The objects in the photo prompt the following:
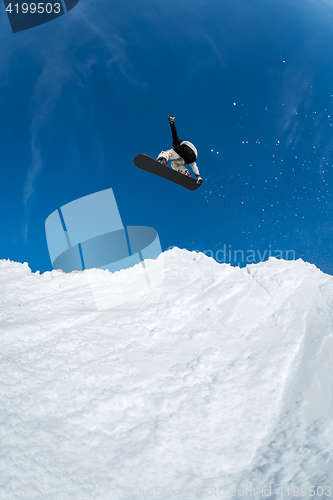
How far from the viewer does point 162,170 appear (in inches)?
303

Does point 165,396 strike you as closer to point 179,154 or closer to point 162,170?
point 162,170

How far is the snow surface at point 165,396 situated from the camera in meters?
5.34

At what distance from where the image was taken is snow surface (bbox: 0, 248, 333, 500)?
5.34 metres

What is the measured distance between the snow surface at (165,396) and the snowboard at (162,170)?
5855mm

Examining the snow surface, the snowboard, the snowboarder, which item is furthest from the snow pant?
the snow surface

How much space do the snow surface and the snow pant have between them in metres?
6.21

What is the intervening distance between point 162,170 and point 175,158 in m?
0.65

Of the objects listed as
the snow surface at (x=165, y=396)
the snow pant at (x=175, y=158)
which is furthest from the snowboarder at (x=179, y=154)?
the snow surface at (x=165, y=396)

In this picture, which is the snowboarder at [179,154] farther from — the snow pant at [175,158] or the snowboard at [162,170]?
the snowboard at [162,170]

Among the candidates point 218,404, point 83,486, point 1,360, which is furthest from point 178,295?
point 83,486

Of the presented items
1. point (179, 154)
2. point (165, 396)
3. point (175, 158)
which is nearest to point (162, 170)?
point (175, 158)

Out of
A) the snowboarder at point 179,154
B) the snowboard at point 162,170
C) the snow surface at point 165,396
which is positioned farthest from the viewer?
the snowboard at point 162,170

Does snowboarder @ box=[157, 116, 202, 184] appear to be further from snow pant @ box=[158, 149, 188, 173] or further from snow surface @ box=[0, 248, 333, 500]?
snow surface @ box=[0, 248, 333, 500]

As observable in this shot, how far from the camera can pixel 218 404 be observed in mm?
7293
